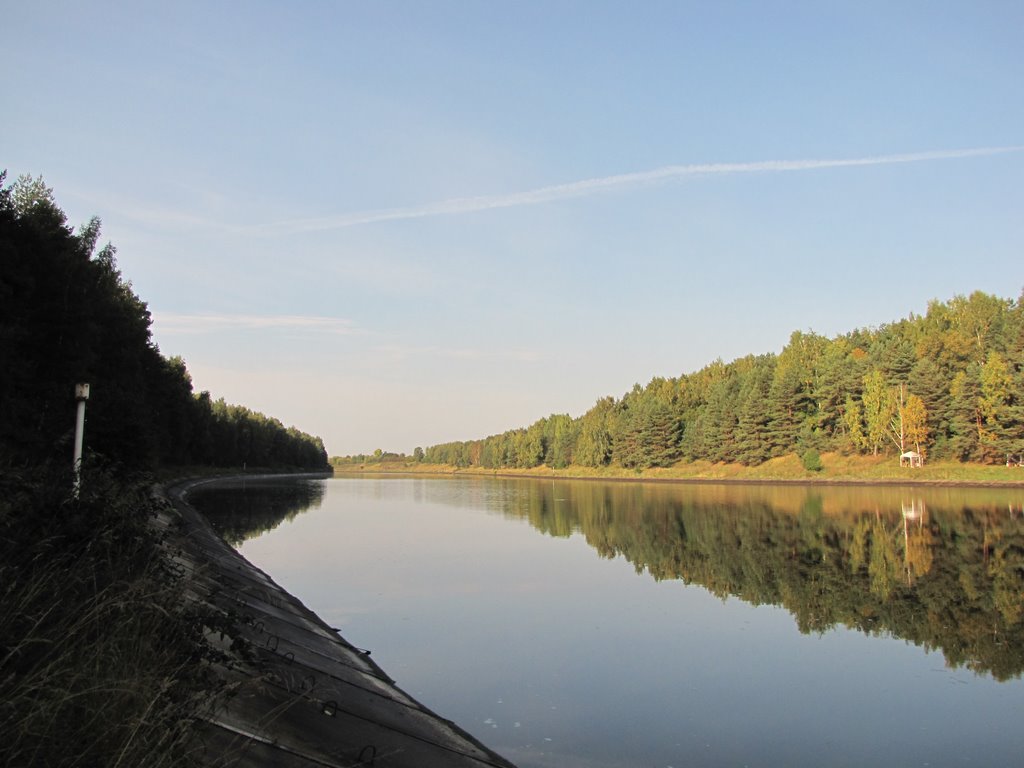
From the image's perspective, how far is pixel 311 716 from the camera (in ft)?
21.7

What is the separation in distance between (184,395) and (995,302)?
96604 millimetres

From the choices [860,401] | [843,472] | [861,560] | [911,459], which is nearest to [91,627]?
[861,560]

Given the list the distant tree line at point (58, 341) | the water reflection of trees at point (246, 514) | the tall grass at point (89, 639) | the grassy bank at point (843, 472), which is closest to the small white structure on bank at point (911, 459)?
the grassy bank at point (843, 472)

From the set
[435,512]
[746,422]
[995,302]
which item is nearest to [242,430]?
[746,422]

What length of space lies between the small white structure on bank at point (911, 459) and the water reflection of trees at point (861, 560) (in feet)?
101

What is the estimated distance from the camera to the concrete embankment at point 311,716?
5469 mm

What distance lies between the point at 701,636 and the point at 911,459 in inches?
2716

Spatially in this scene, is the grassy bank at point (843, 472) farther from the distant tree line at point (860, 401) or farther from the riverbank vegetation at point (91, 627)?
the riverbank vegetation at point (91, 627)

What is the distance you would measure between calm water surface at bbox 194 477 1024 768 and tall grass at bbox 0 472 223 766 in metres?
3.75

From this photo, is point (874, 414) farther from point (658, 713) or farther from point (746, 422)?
point (658, 713)

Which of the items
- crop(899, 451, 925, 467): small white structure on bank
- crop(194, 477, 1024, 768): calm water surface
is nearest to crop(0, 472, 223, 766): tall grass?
crop(194, 477, 1024, 768): calm water surface

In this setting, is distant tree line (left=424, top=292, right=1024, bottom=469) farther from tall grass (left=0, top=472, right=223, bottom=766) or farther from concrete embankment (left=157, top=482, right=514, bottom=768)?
tall grass (left=0, top=472, right=223, bottom=766)

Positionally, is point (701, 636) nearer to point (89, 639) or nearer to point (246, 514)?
point (89, 639)

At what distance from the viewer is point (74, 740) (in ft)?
12.4
